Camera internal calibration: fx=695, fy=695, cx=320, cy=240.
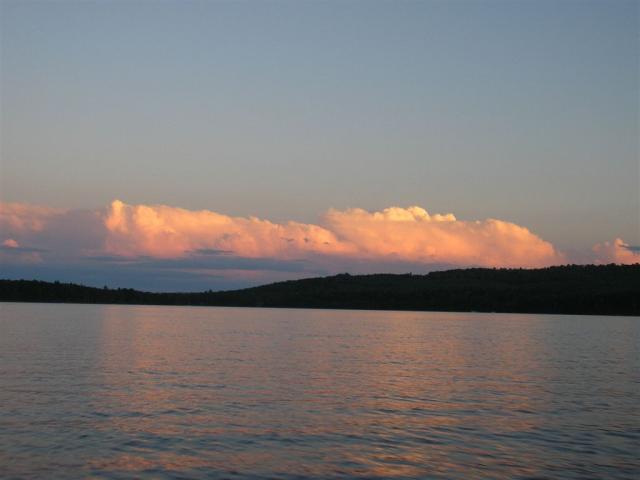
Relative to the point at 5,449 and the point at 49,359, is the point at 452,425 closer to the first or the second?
the point at 5,449

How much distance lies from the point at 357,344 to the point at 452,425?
161 ft

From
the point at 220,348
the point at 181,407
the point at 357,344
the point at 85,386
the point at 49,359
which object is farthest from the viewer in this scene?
the point at 357,344

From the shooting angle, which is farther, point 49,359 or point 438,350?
point 438,350

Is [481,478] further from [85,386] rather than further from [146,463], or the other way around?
[85,386]

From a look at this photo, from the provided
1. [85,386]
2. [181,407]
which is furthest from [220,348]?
[181,407]

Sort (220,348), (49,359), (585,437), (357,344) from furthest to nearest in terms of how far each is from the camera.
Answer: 1. (357,344)
2. (220,348)
3. (49,359)
4. (585,437)

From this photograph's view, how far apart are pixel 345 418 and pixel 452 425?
442 centimetres

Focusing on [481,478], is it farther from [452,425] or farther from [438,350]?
[438,350]

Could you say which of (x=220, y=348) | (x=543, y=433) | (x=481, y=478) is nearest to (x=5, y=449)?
(x=481, y=478)

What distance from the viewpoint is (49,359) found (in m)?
50.1

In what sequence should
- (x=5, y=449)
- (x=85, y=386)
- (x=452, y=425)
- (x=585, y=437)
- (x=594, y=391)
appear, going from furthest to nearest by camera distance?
(x=594, y=391) < (x=85, y=386) < (x=452, y=425) < (x=585, y=437) < (x=5, y=449)

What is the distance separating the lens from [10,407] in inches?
1161

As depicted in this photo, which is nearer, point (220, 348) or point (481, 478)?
point (481, 478)

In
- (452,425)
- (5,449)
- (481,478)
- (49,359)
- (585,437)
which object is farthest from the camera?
(49,359)
